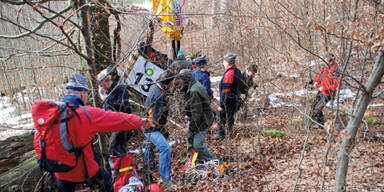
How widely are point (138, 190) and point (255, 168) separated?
2540mm

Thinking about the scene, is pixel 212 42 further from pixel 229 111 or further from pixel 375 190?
pixel 375 190

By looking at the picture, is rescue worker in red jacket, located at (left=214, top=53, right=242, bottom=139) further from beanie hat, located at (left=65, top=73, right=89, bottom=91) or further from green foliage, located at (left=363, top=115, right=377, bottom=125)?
beanie hat, located at (left=65, top=73, right=89, bottom=91)

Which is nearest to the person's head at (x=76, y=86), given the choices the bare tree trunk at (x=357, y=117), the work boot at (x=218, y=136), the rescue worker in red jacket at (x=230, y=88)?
the bare tree trunk at (x=357, y=117)

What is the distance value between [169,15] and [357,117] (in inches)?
89.5

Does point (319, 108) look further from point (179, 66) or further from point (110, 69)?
point (110, 69)

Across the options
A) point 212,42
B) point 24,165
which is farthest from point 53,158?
point 212,42

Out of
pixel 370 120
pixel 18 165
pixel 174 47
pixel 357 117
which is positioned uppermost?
pixel 174 47

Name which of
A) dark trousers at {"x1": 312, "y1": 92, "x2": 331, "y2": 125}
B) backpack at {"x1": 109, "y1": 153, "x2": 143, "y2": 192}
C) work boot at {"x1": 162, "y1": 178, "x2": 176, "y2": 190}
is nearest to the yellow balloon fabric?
backpack at {"x1": 109, "y1": 153, "x2": 143, "y2": 192}

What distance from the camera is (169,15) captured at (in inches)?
116

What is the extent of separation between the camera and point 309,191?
415 cm

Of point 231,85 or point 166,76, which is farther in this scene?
point 231,85

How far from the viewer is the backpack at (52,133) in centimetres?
268

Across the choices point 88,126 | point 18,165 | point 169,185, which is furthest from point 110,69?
point 18,165

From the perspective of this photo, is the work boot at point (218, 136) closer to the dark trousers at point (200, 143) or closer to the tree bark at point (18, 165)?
the dark trousers at point (200, 143)
